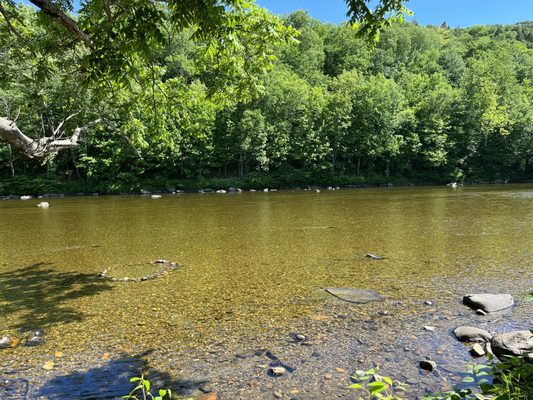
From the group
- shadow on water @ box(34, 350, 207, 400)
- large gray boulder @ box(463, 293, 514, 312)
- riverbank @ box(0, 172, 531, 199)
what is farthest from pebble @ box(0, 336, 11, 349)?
riverbank @ box(0, 172, 531, 199)

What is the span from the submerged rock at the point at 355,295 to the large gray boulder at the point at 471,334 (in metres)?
1.77

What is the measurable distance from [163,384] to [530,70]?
104903mm

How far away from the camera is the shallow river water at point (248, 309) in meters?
4.83

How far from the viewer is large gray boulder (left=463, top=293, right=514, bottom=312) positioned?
664cm

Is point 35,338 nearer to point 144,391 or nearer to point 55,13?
point 144,391

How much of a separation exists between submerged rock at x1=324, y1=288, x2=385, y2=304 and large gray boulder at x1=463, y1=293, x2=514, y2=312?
1482 mm

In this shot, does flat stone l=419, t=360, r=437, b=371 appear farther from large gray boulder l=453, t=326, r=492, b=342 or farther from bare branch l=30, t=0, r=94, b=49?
bare branch l=30, t=0, r=94, b=49

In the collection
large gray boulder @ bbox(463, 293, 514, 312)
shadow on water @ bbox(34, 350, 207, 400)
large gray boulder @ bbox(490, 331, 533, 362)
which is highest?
large gray boulder @ bbox(490, 331, 533, 362)

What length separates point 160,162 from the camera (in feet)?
172

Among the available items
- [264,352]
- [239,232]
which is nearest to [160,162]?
[239,232]

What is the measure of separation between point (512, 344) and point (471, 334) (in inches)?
32.9

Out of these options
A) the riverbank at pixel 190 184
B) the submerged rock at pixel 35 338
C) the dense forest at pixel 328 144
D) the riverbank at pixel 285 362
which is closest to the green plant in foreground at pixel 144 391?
the riverbank at pixel 285 362

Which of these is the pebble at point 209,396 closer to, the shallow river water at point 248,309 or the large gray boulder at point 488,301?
the shallow river water at point 248,309

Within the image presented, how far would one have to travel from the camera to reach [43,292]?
27.2 feet
